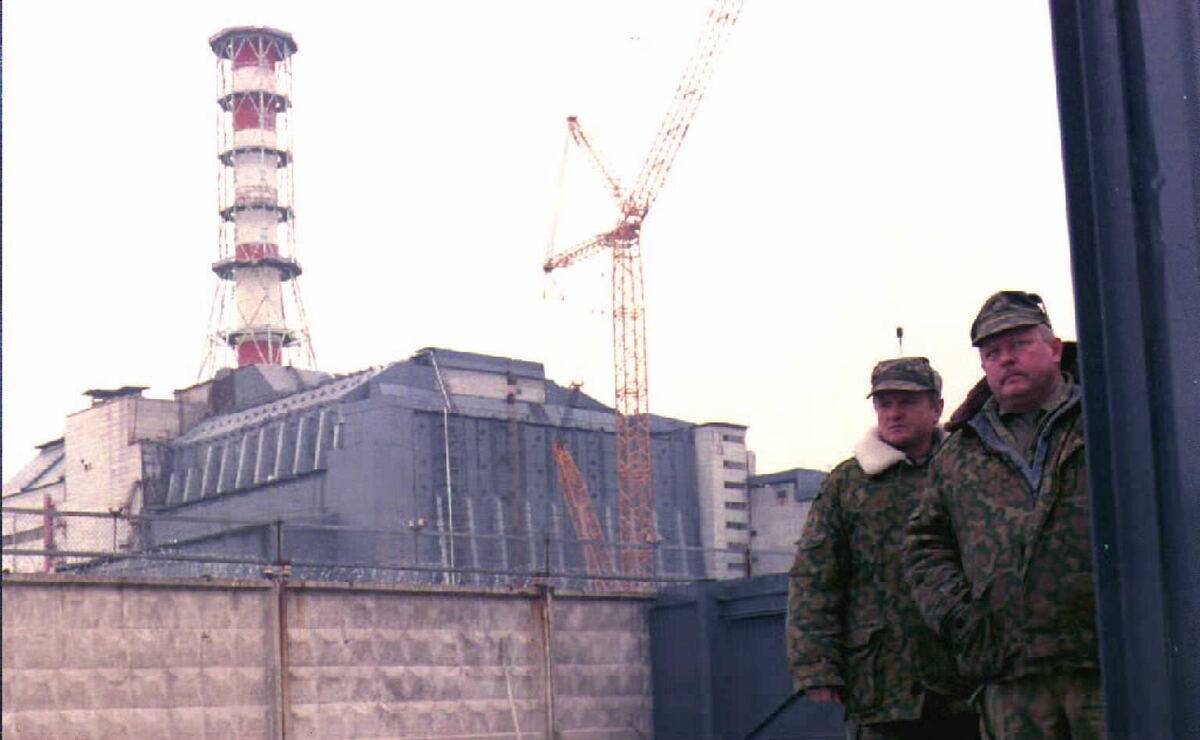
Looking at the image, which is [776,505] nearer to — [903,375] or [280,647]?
[280,647]

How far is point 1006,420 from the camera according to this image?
14.4 feet

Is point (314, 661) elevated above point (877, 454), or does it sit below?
below

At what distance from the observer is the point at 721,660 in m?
27.5

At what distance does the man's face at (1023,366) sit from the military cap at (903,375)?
128 cm

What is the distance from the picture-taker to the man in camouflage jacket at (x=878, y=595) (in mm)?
5562

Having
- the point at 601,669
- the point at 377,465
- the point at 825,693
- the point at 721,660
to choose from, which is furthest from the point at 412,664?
the point at 377,465

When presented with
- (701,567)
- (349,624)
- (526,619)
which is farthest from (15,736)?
(701,567)

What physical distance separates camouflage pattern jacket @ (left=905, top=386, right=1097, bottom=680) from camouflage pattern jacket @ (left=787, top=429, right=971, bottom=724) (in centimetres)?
123

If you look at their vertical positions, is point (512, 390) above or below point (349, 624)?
above

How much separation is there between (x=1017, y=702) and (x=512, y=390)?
73.6 metres

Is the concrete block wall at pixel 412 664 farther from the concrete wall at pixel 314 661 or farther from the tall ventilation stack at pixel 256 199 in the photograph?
the tall ventilation stack at pixel 256 199

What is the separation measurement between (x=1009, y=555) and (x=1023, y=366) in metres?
0.47

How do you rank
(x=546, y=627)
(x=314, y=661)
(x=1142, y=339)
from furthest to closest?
(x=546, y=627), (x=314, y=661), (x=1142, y=339)

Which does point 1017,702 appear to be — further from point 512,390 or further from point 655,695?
point 512,390
